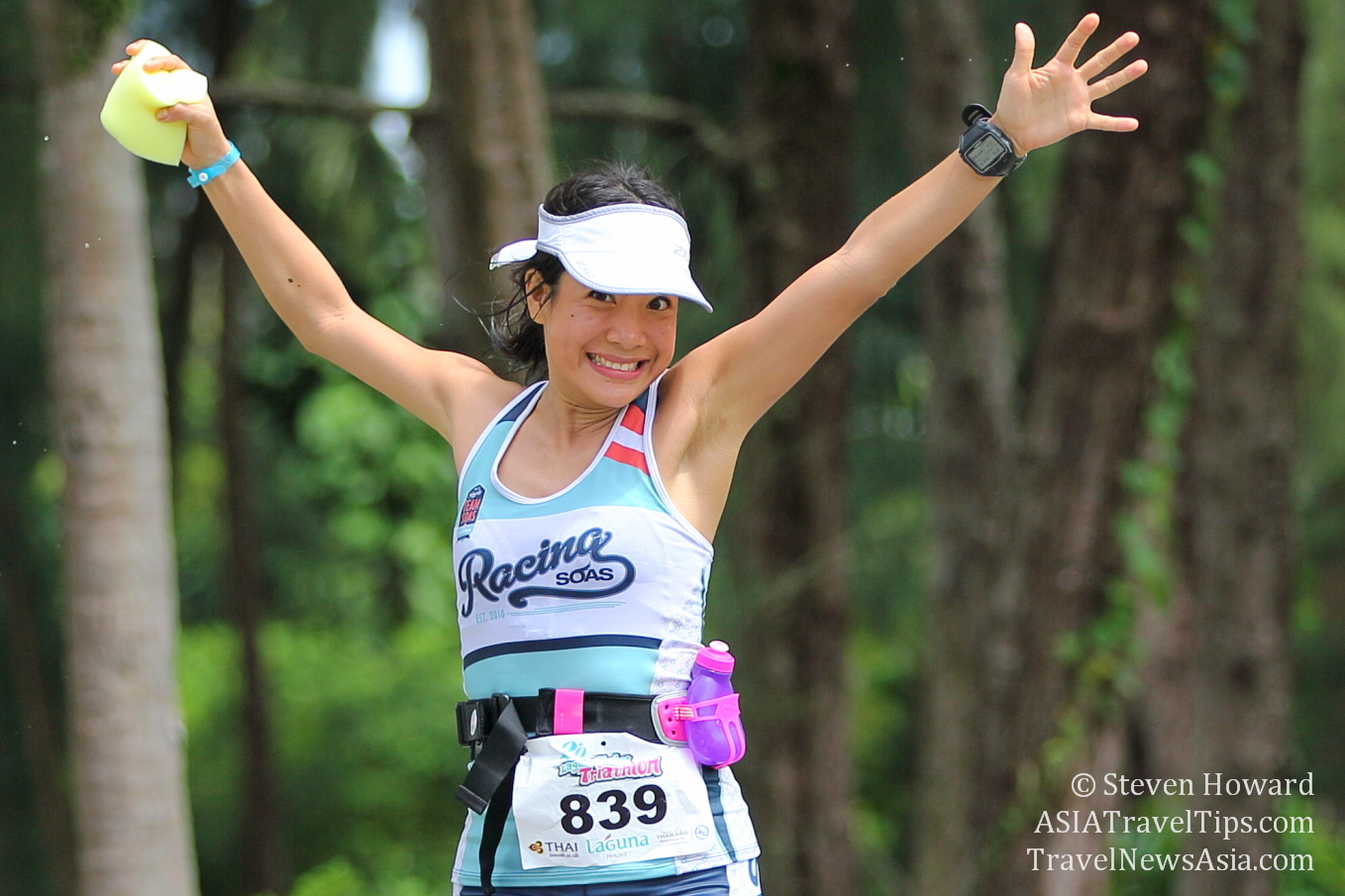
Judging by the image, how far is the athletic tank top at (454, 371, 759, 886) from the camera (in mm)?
2172

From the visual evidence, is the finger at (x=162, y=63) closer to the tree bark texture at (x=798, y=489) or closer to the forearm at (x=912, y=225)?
the forearm at (x=912, y=225)

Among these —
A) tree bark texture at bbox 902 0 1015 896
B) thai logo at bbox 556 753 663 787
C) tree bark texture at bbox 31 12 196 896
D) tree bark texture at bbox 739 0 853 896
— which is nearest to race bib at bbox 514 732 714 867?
thai logo at bbox 556 753 663 787

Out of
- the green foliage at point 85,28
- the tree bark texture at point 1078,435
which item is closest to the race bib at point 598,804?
the green foliage at point 85,28

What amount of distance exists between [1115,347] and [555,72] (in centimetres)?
489

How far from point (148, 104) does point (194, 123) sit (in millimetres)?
78

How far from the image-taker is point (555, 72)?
934cm

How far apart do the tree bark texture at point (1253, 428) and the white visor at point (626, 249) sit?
15.8 ft

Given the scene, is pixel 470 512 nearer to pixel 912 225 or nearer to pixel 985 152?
pixel 912 225

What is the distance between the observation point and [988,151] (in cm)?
222

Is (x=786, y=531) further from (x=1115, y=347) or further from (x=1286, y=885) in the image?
(x=1286, y=885)

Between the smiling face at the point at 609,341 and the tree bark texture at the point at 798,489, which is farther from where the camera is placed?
the tree bark texture at the point at 798,489

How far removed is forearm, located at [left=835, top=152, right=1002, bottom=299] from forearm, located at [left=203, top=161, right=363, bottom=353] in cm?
89

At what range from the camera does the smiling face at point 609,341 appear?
228cm

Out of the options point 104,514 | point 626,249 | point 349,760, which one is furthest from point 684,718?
point 349,760
